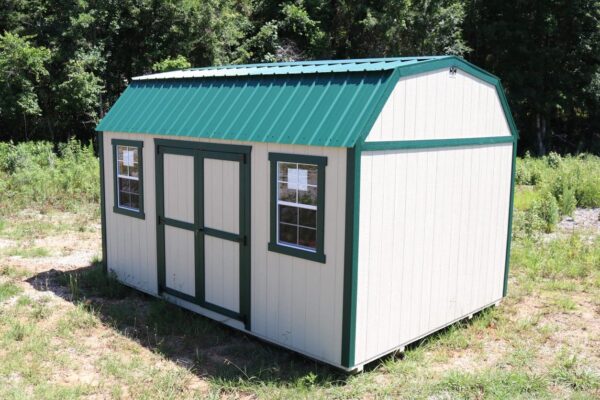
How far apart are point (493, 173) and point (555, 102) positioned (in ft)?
68.1

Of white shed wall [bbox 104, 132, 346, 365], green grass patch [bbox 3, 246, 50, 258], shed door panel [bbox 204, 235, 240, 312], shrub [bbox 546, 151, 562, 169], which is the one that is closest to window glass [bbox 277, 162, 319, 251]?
white shed wall [bbox 104, 132, 346, 365]

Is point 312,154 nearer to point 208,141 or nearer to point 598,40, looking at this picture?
point 208,141

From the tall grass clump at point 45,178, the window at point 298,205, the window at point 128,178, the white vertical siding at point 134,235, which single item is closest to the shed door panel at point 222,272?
the window at point 298,205

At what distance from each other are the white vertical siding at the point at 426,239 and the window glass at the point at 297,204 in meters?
0.56

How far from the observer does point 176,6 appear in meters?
20.5

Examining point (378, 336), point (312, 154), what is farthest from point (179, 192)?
point (378, 336)

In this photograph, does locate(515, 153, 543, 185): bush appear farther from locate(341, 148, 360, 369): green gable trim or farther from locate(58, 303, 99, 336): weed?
locate(58, 303, 99, 336): weed

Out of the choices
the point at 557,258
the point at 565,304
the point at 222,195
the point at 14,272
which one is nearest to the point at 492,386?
the point at 565,304

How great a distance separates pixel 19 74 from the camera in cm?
1884

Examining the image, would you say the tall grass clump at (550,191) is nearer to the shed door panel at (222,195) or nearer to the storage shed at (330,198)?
the storage shed at (330,198)

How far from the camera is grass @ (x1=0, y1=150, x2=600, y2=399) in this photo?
5523 millimetres

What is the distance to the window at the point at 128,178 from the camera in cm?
809

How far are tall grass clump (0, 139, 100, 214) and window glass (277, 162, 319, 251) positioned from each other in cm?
922

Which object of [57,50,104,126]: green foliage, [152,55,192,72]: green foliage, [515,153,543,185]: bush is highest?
[152,55,192,72]: green foliage
